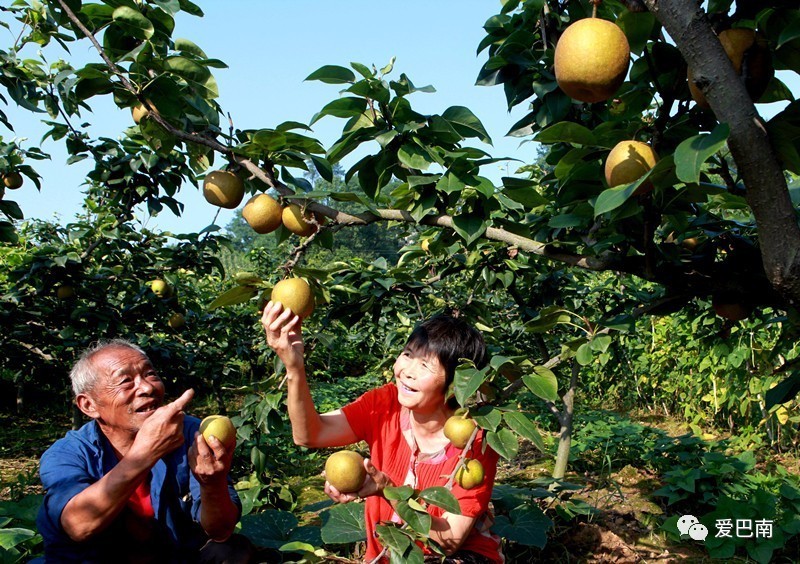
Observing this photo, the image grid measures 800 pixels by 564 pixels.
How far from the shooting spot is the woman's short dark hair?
1938 millimetres

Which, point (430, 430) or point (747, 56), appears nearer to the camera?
point (747, 56)

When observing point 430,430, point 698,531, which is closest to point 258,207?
point 430,430

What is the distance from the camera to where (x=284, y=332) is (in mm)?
1570

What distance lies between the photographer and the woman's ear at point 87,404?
1990 millimetres

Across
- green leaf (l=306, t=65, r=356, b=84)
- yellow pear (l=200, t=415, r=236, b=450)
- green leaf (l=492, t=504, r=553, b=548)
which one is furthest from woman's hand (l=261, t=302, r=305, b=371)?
green leaf (l=492, t=504, r=553, b=548)

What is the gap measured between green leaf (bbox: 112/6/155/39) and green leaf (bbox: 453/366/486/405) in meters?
1.12

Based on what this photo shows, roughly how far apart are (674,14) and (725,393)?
522cm

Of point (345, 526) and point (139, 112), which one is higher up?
point (139, 112)

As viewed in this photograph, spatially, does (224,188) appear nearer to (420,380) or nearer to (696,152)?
(420,380)

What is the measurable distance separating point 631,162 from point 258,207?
0.85 meters

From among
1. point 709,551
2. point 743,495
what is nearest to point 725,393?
point 743,495

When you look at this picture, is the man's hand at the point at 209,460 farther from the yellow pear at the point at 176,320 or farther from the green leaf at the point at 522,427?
A: the yellow pear at the point at 176,320

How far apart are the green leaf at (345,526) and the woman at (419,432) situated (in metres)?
0.06

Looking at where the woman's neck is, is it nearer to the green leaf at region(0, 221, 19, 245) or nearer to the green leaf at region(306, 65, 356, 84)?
the green leaf at region(306, 65, 356, 84)
